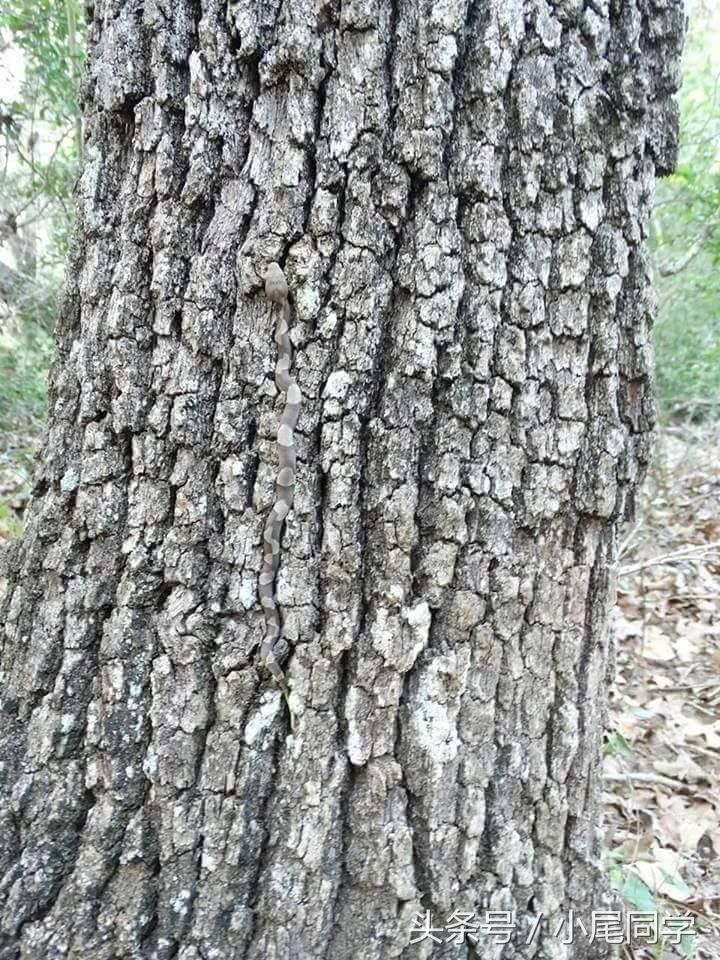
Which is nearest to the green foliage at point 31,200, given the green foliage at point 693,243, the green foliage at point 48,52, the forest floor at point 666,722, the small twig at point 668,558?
the green foliage at point 48,52

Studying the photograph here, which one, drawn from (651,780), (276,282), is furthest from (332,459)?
(651,780)

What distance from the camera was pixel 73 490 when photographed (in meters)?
1.21

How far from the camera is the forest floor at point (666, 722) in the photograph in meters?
1.76

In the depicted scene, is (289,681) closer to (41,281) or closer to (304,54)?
(304,54)

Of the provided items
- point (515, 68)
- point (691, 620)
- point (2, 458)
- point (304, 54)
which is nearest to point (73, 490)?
point (304, 54)

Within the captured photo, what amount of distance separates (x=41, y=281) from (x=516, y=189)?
4.35m

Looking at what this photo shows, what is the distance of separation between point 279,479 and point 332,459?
88 mm

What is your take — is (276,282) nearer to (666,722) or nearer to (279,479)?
(279,479)

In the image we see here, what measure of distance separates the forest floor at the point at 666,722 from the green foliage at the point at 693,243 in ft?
5.39

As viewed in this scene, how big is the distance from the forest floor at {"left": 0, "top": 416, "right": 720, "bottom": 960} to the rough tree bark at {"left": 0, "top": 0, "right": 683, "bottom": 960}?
2.47ft

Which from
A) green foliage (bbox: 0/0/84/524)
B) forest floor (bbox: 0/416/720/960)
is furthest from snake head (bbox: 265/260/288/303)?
green foliage (bbox: 0/0/84/524)

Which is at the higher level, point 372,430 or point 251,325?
point 251,325

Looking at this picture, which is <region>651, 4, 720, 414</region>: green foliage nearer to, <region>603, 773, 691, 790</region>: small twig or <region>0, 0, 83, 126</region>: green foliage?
<region>603, 773, 691, 790</region>: small twig

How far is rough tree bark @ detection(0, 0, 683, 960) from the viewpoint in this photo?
1.07 metres
